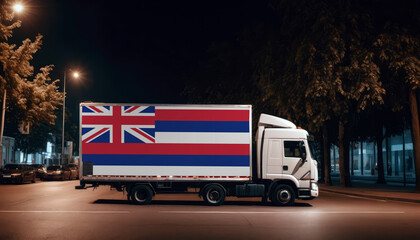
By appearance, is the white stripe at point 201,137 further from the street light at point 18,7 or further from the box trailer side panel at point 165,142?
the street light at point 18,7

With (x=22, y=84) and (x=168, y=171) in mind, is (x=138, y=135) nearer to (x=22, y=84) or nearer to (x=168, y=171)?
(x=168, y=171)

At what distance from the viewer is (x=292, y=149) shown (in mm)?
18703

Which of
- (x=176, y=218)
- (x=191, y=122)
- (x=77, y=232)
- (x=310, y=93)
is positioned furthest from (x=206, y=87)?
(x=77, y=232)

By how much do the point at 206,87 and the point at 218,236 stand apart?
2733 centimetres

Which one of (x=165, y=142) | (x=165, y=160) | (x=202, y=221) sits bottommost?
(x=202, y=221)

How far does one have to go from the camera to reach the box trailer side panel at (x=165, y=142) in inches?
720

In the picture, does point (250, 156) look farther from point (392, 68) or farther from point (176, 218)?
point (392, 68)

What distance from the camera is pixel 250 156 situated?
60.2 ft

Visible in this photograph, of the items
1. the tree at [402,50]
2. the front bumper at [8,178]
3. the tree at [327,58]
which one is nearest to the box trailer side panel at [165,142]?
the tree at [327,58]

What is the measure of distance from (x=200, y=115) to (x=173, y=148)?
1.52 meters

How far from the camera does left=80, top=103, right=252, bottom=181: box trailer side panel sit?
720 inches

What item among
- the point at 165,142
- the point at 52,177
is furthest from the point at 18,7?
the point at 52,177

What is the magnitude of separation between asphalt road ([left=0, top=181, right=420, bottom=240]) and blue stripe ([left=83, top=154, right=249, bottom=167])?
1513 mm

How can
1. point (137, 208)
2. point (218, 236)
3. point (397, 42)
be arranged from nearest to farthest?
point (218, 236) < point (137, 208) < point (397, 42)
